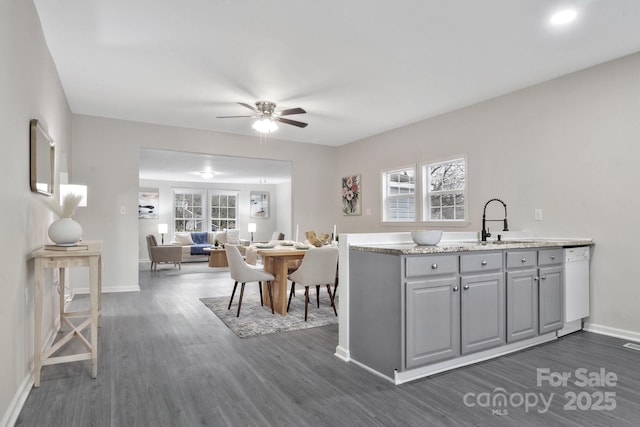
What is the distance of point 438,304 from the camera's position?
2.51 meters

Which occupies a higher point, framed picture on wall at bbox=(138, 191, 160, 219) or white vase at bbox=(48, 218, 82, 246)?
framed picture on wall at bbox=(138, 191, 160, 219)

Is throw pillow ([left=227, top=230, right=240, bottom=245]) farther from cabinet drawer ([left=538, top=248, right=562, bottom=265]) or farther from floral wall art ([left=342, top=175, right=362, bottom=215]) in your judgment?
cabinet drawer ([left=538, top=248, right=562, bottom=265])

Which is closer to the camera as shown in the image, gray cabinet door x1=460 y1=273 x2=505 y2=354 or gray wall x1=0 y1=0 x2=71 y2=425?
gray wall x1=0 y1=0 x2=71 y2=425

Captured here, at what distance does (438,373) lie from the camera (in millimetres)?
2545

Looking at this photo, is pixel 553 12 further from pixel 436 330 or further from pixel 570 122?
pixel 436 330

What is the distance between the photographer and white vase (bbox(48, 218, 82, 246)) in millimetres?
2607

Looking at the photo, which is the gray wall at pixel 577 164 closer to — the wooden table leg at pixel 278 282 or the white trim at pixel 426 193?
the white trim at pixel 426 193

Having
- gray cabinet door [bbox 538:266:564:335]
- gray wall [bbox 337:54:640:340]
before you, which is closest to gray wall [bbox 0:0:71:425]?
gray cabinet door [bbox 538:266:564:335]

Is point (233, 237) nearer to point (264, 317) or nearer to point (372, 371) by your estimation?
point (264, 317)

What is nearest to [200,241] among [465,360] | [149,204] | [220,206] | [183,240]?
[183,240]

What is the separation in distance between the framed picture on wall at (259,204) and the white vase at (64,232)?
977cm

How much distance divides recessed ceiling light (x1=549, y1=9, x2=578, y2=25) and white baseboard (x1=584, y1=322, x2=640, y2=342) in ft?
8.87

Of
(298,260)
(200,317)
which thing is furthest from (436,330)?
(200,317)

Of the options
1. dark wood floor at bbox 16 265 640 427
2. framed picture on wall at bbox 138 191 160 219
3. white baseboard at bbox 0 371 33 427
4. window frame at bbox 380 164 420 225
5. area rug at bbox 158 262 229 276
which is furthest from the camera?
framed picture on wall at bbox 138 191 160 219
